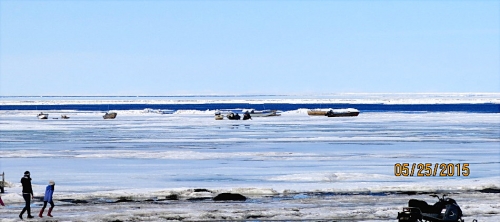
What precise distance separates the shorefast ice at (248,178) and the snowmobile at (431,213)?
1.75m

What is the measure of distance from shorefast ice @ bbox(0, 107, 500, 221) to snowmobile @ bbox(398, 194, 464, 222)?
175 cm

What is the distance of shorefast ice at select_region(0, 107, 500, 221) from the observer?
19.8 metres

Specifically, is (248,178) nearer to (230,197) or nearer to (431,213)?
(230,197)

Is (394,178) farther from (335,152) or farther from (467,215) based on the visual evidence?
(335,152)

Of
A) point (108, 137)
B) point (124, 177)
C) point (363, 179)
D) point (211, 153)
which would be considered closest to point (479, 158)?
point (363, 179)

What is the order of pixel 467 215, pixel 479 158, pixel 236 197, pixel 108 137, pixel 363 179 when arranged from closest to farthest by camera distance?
pixel 467 215, pixel 236 197, pixel 363 179, pixel 479 158, pixel 108 137

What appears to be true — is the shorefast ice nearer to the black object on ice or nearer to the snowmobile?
the black object on ice

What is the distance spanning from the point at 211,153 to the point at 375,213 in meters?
19.6

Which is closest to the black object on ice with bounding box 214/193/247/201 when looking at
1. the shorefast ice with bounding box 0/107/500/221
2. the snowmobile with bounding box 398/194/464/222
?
the shorefast ice with bounding box 0/107/500/221

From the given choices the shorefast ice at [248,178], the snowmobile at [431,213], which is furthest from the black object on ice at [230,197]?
the snowmobile at [431,213]

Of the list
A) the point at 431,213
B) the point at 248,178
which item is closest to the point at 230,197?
the point at 248,178

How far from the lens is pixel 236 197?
72.9 ft

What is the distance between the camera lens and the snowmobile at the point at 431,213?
53.7ft

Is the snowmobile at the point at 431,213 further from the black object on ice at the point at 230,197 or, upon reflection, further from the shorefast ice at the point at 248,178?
the black object on ice at the point at 230,197
